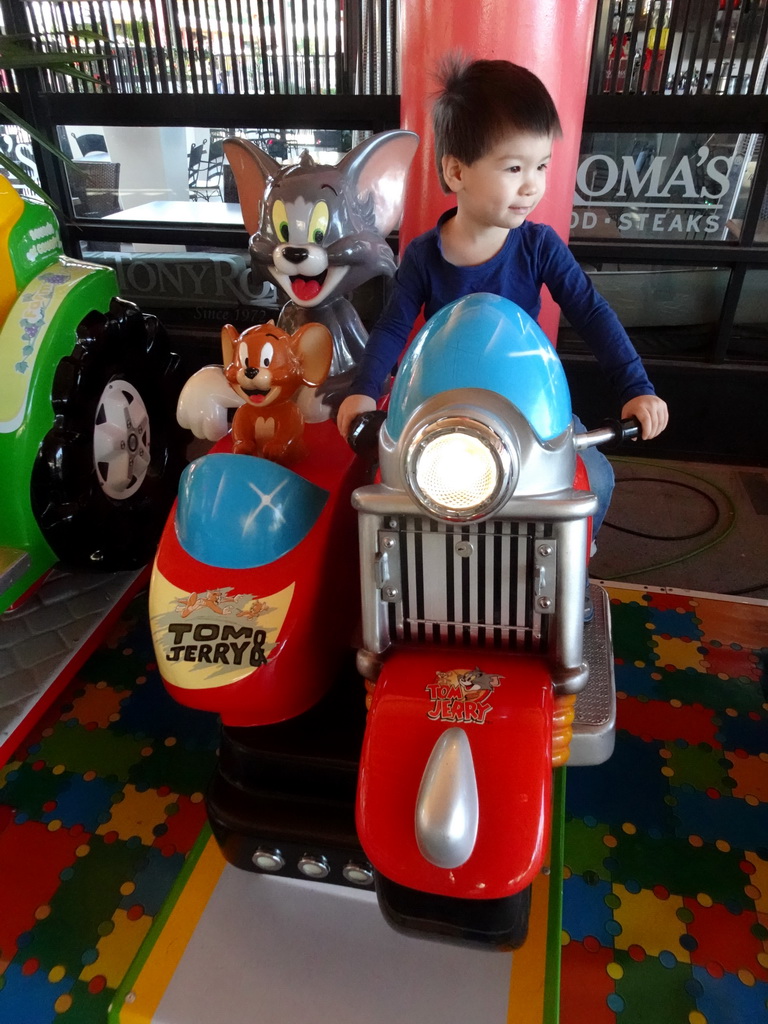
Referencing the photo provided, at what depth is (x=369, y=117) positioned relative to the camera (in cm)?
210

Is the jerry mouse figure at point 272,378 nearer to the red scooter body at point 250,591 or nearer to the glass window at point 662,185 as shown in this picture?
the red scooter body at point 250,591

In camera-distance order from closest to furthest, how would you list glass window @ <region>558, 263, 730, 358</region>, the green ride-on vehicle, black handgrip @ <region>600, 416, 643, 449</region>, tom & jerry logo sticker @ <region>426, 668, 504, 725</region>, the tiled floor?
tom & jerry logo sticker @ <region>426, 668, 504, 725</region>, black handgrip @ <region>600, 416, 643, 449</region>, the green ride-on vehicle, the tiled floor, glass window @ <region>558, 263, 730, 358</region>

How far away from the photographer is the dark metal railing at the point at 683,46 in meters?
1.90

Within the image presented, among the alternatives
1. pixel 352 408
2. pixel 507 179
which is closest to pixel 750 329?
pixel 507 179

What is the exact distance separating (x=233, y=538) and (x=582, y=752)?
457 millimetres

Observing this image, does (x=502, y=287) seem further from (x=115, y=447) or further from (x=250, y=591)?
(x=115, y=447)

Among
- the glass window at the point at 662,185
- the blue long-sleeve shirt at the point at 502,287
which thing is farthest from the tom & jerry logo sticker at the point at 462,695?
the glass window at the point at 662,185

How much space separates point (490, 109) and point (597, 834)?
927 mm

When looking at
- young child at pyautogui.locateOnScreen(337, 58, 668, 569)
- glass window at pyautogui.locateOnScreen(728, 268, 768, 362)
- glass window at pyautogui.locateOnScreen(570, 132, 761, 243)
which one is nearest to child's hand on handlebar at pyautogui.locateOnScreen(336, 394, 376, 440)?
young child at pyautogui.locateOnScreen(337, 58, 668, 569)

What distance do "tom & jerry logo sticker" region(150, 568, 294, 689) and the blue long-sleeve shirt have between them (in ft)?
0.97

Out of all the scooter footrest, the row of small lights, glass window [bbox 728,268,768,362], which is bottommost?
the row of small lights

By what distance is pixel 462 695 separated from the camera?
0.69m

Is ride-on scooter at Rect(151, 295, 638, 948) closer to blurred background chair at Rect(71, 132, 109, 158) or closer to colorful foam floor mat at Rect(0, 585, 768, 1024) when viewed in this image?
colorful foam floor mat at Rect(0, 585, 768, 1024)

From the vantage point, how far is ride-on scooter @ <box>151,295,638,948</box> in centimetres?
61
